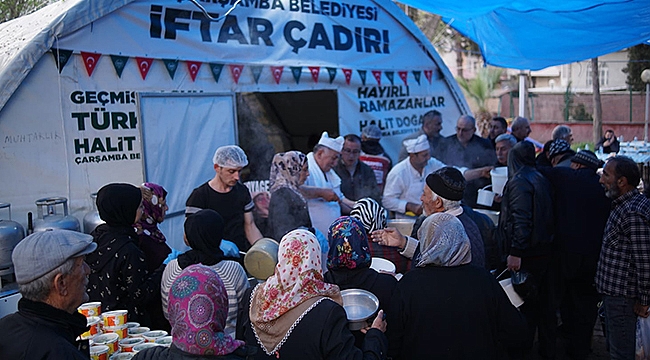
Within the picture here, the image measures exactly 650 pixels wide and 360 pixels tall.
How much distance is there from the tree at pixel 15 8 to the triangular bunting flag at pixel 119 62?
171 centimetres

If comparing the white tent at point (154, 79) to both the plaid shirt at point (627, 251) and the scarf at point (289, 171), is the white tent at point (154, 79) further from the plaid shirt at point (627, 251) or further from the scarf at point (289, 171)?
the plaid shirt at point (627, 251)

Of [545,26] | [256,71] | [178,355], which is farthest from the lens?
[545,26]

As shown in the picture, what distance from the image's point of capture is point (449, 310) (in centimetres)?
279

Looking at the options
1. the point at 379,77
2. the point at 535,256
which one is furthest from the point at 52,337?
the point at 379,77

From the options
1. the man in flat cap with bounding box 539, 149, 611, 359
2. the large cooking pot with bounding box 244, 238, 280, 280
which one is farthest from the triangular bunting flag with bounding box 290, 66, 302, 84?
the large cooking pot with bounding box 244, 238, 280, 280

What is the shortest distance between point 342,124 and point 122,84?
3074mm

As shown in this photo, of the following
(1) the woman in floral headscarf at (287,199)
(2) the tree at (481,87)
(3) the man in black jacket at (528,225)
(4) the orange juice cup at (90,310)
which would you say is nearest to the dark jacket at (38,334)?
(4) the orange juice cup at (90,310)

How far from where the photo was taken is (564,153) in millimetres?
5805

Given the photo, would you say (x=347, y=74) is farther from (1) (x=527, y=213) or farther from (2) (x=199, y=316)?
(2) (x=199, y=316)

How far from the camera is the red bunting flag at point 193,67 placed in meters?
5.96

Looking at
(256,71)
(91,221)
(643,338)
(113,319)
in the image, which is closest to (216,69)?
(256,71)

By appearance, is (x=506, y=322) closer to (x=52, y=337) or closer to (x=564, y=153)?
(x=52, y=337)

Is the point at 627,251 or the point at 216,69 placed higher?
the point at 216,69

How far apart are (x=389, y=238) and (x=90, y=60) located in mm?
3236
